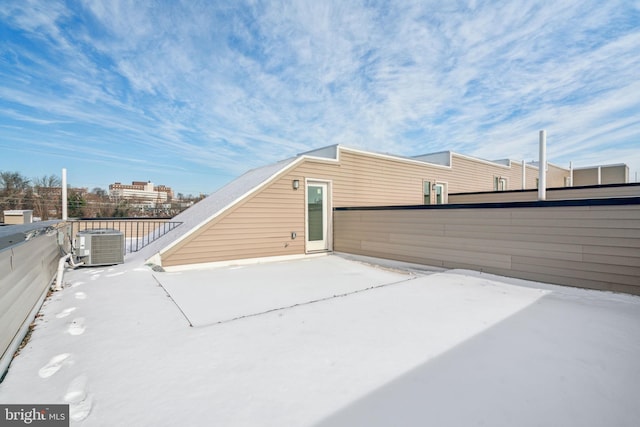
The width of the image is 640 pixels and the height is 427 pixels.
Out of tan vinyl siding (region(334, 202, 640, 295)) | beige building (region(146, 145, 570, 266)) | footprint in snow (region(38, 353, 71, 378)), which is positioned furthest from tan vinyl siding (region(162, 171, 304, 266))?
footprint in snow (region(38, 353, 71, 378))

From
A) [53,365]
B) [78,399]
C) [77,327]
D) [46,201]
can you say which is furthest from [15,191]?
[78,399]

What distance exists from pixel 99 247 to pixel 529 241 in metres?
7.74

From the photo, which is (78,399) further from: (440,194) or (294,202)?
(440,194)

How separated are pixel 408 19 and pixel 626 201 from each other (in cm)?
650

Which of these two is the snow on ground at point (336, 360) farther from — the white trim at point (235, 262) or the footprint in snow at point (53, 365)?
the white trim at point (235, 262)

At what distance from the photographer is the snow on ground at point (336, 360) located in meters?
1.48

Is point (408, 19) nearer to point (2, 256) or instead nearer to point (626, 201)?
point (626, 201)

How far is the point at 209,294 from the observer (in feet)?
12.8

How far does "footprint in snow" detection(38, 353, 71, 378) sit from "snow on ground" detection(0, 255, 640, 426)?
0.01 meters

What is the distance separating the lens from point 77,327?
2545 millimetres

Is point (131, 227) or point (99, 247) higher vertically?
point (131, 227)

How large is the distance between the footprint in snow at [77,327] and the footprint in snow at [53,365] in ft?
1.51

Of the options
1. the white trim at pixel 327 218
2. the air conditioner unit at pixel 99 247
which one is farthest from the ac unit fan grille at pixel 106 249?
the white trim at pixel 327 218

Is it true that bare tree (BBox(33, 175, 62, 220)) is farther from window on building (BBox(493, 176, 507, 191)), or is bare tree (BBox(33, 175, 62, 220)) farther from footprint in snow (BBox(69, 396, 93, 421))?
window on building (BBox(493, 176, 507, 191))
